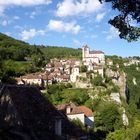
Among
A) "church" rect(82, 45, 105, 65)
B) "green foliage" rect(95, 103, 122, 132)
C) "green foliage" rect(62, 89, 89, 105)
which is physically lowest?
"green foliage" rect(95, 103, 122, 132)

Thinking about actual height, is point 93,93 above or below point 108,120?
above

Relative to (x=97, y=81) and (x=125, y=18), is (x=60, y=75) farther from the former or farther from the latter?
(x=125, y=18)

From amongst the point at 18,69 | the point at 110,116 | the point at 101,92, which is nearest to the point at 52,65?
the point at 18,69

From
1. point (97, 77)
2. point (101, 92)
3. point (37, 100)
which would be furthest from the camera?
point (97, 77)

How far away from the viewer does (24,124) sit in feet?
42.2

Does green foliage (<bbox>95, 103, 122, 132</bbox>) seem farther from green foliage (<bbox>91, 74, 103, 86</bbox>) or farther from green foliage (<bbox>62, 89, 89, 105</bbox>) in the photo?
green foliage (<bbox>91, 74, 103, 86</bbox>)

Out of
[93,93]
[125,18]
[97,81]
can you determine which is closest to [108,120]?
[93,93]

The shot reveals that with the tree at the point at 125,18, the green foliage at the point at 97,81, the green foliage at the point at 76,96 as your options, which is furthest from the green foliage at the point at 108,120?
the tree at the point at 125,18

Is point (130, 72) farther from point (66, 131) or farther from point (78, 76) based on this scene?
point (66, 131)

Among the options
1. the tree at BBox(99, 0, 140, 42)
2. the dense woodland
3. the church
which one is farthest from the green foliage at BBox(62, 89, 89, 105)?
the tree at BBox(99, 0, 140, 42)

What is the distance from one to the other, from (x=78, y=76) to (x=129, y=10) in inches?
4440

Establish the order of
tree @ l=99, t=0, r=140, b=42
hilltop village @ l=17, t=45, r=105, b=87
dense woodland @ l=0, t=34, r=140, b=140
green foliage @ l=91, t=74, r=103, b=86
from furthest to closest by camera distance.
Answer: hilltop village @ l=17, t=45, r=105, b=87 → green foliage @ l=91, t=74, r=103, b=86 → dense woodland @ l=0, t=34, r=140, b=140 → tree @ l=99, t=0, r=140, b=42

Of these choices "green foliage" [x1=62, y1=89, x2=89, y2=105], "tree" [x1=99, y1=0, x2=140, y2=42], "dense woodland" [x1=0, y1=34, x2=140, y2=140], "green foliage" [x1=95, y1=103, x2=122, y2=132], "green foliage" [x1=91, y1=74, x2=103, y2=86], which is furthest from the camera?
"green foliage" [x1=91, y1=74, x2=103, y2=86]

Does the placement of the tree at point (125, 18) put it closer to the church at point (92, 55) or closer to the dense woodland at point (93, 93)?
the dense woodland at point (93, 93)
